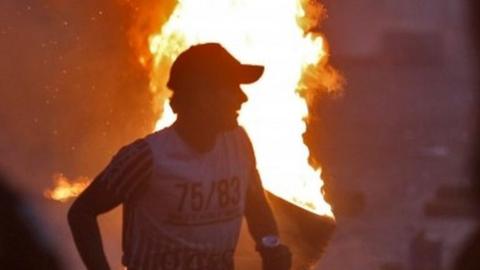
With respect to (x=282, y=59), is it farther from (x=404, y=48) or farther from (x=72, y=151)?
(x=404, y=48)

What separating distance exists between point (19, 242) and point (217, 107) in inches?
214

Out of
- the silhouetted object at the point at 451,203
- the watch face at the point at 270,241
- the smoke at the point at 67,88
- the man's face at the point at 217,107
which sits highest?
the smoke at the point at 67,88

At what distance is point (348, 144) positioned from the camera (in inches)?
783

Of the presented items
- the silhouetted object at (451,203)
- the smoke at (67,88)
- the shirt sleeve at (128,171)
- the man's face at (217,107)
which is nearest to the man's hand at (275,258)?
the man's face at (217,107)

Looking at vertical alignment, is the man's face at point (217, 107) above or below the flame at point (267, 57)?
below

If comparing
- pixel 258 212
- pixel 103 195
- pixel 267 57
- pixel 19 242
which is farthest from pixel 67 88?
pixel 103 195

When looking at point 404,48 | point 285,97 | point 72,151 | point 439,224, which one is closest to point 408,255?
point 439,224

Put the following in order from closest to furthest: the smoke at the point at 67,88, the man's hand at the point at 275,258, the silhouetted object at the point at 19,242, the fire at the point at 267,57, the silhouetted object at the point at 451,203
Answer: the man's hand at the point at 275,258
the fire at the point at 267,57
the silhouetted object at the point at 19,242
the smoke at the point at 67,88
the silhouetted object at the point at 451,203

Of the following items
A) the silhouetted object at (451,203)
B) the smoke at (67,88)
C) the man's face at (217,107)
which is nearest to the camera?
the man's face at (217,107)

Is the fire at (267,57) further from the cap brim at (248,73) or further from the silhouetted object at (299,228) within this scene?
the cap brim at (248,73)

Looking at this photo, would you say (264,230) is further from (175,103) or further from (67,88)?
(67,88)

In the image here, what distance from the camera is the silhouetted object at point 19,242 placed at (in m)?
8.17

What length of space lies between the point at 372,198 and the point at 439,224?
85.8 inches

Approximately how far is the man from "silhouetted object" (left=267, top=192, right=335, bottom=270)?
5.23 feet
